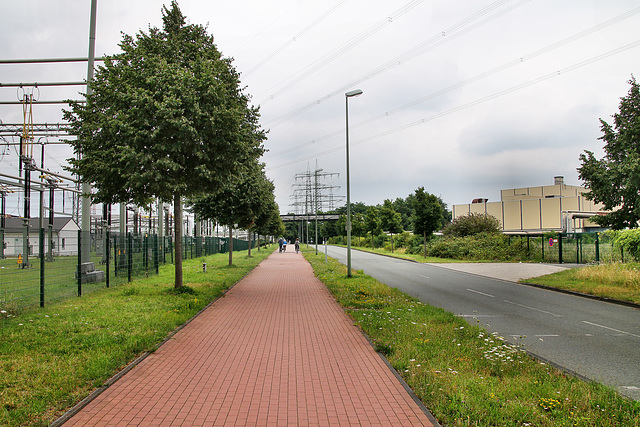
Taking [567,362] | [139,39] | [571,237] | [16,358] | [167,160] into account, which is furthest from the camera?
[571,237]

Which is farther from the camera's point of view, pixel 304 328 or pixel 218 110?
pixel 218 110

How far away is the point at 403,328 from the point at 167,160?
7212 mm

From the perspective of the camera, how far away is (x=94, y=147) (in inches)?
481

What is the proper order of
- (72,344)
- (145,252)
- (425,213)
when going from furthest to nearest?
(425,213), (145,252), (72,344)

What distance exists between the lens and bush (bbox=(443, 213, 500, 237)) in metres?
38.4

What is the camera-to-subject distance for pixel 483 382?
5.38m

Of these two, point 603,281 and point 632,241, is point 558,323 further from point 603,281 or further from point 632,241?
point 632,241

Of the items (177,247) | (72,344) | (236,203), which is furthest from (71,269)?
(236,203)

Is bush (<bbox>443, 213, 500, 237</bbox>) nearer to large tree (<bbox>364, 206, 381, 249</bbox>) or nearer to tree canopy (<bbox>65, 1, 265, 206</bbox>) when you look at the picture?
large tree (<bbox>364, 206, 381, 249</bbox>)

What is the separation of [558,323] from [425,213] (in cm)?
2665

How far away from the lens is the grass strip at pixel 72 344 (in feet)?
15.4

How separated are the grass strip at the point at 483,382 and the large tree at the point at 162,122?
265 inches

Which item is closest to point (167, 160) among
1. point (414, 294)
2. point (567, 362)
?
point (414, 294)

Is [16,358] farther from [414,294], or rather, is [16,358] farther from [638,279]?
[638,279]
